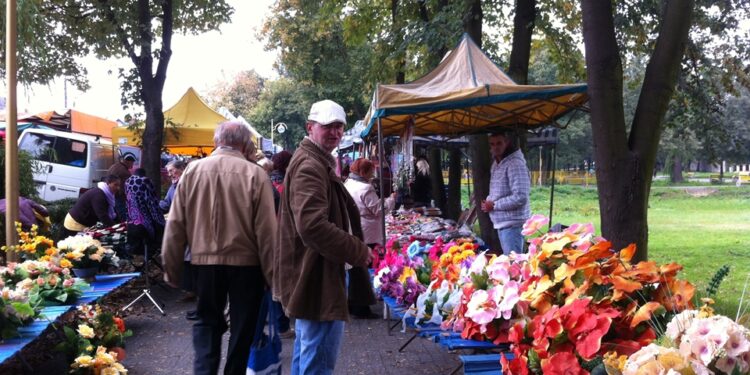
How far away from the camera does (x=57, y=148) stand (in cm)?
1486

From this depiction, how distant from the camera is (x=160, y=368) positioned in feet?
16.8

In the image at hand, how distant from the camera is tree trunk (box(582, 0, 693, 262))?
17.8ft

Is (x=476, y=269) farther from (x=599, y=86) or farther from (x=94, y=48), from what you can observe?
(x=94, y=48)

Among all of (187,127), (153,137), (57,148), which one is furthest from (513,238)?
(57,148)

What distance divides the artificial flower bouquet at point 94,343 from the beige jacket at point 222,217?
0.82m

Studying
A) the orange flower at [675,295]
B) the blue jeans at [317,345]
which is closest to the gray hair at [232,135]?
the blue jeans at [317,345]

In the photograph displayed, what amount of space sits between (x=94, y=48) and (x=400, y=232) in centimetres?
799

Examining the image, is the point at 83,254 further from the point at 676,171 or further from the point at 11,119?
the point at 676,171

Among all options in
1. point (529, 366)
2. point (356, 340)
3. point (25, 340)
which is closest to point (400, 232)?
point (356, 340)

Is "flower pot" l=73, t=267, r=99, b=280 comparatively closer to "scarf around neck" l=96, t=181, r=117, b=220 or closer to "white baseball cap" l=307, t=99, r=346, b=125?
"scarf around neck" l=96, t=181, r=117, b=220

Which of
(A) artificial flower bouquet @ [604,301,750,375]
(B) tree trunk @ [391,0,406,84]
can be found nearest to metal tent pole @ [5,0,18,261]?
(A) artificial flower bouquet @ [604,301,750,375]

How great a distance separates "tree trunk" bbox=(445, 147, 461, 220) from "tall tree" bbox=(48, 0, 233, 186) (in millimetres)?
6336

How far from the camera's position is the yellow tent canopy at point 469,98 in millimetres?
6105

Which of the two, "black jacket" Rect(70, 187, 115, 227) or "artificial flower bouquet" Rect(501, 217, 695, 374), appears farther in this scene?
"black jacket" Rect(70, 187, 115, 227)
